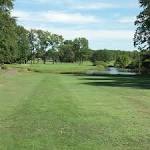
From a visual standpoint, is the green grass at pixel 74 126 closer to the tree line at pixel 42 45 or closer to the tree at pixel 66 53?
the tree line at pixel 42 45

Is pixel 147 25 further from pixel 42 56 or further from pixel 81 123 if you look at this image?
pixel 42 56

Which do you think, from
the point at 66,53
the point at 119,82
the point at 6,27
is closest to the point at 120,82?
the point at 119,82

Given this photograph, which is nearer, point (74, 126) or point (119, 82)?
point (74, 126)

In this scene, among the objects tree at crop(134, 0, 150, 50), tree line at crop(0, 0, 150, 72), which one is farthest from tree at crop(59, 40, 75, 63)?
tree at crop(134, 0, 150, 50)

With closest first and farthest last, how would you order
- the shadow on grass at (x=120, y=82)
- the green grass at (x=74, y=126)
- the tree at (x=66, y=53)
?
the green grass at (x=74, y=126)
the shadow on grass at (x=120, y=82)
the tree at (x=66, y=53)

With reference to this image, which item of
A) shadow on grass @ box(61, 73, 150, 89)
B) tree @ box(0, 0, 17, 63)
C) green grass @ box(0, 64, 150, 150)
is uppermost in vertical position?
tree @ box(0, 0, 17, 63)

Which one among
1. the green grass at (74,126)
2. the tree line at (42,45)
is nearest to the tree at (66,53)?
the tree line at (42,45)

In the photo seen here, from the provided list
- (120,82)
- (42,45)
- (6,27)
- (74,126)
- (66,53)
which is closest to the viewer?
(74,126)

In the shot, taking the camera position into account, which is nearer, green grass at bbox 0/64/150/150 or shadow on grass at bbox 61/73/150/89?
green grass at bbox 0/64/150/150

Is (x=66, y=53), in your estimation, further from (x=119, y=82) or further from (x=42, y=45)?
(x=119, y=82)

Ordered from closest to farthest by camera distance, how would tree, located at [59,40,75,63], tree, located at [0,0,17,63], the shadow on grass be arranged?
the shadow on grass < tree, located at [0,0,17,63] < tree, located at [59,40,75,63]

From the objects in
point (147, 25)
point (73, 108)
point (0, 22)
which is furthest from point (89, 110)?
point (147, 25)

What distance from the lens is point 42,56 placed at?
181 meters

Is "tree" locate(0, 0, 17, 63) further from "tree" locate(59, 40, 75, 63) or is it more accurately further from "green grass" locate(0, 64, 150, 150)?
"tree" locate(59, 40, 75, 63)
